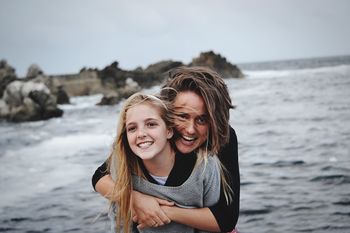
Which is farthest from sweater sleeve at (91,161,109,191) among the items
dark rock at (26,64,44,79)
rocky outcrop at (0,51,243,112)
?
dark rock at (26,64,44,79)

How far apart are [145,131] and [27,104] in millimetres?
22835

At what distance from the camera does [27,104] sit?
78.5 ft

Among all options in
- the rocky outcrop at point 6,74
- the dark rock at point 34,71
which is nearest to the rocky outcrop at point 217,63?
the dark rock at point 34,71

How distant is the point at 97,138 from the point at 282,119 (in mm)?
6771

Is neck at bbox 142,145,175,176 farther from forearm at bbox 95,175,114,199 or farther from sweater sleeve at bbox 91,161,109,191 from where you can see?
sweater sleeve at bbox 91,161,109,191

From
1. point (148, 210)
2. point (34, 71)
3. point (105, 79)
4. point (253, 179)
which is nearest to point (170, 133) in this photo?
point (148, 210)

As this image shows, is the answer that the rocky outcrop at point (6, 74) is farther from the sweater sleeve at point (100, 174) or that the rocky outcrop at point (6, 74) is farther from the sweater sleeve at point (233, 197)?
the sweater sleeve at point (233, 197)

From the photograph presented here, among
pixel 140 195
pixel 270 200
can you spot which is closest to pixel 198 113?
pixel 140 195

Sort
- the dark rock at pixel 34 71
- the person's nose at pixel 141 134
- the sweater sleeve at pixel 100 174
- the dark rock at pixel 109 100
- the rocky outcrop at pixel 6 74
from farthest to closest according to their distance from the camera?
the dark rock at pixel 34 71, the rocky outcrop at pixel 6 74, the dark rock at pixel 109 100, the sweater sleeve at pixel 100 174, the person's nose at pixel 141 134

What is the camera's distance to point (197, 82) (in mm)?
2809

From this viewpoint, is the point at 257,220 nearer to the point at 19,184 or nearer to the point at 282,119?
the point at 19,184

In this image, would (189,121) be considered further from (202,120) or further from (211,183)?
(211,183)

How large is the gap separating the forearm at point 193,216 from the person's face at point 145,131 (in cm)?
35

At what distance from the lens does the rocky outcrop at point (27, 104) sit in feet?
76.9
